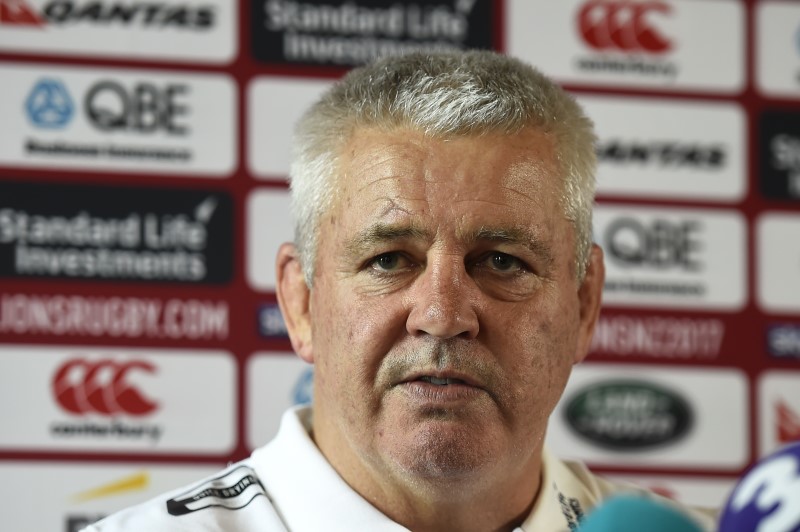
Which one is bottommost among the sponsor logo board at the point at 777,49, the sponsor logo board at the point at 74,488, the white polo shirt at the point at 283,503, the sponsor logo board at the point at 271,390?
the sponsor logo board at the point at 74,488

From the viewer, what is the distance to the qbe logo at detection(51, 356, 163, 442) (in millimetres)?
2535

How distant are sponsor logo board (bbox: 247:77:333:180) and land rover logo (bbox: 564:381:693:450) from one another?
86 centimetres

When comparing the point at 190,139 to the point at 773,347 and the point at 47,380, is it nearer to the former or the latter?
the point at 47,380

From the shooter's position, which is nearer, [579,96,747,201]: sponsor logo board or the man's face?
the man's face

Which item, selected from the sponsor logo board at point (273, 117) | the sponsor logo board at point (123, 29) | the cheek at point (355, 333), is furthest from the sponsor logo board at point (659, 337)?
the cheek at point (355, 333)

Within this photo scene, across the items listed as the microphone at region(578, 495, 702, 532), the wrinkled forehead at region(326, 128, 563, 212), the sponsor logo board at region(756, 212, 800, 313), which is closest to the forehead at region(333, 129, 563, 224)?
the wrinkled forehead at region(326, 128, 563, 212)

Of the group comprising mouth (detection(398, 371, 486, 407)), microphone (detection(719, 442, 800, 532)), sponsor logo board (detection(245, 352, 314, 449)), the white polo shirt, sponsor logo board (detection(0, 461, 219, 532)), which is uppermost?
microphone (detection(719, 442, 800, 532))

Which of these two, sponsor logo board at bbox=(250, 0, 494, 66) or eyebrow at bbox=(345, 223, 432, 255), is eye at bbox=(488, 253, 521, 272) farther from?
sponsor logo board at bbox=(250, 0, 494, 66)

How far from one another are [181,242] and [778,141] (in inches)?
57.6

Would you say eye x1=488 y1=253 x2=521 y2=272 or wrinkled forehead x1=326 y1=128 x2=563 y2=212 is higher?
wrinkled forehead x1=326 y1=128 x2=563 y2=212

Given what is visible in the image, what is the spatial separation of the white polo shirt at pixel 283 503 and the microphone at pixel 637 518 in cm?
69

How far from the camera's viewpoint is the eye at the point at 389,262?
55.6 inches

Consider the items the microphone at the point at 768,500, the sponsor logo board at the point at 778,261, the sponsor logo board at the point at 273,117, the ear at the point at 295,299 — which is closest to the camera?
the microphone at the point at 768,500

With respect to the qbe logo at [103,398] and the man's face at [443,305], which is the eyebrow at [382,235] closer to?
the man's face at [443,305]
